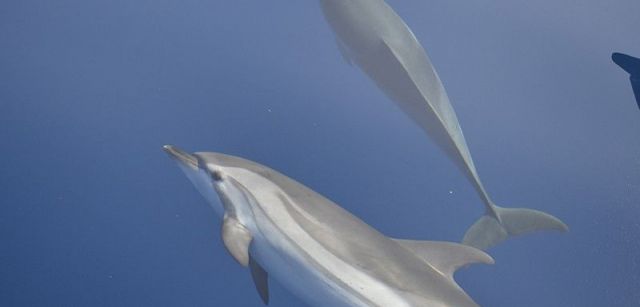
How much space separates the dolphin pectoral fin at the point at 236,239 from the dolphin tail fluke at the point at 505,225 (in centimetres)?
146

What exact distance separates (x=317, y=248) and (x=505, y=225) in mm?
1642

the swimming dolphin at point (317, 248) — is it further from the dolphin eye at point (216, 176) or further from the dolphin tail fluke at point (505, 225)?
the dolphin tail fluke at point (505, 225)

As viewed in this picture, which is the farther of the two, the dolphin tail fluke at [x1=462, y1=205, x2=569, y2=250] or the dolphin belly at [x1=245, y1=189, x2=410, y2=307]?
the dolphin tail fluke at [x1=462, y1=205, x2=569, y2=250]

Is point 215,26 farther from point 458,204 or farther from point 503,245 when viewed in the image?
point 503,245

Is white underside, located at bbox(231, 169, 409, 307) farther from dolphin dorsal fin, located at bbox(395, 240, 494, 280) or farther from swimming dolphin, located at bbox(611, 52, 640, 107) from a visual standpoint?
swimming dolphin, located at bbox(611, 52, 640, 107)

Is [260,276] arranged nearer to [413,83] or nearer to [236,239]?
[236,239]

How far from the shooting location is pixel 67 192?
360 centimetres

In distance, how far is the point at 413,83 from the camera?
3.29 m

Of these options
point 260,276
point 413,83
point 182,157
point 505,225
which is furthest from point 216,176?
point 505,225

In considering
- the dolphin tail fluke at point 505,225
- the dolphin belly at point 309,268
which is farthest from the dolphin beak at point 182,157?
the dolphin tail fluke at point 505,225

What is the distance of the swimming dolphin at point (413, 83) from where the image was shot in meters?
3.30

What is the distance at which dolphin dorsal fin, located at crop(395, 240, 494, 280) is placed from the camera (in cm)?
228

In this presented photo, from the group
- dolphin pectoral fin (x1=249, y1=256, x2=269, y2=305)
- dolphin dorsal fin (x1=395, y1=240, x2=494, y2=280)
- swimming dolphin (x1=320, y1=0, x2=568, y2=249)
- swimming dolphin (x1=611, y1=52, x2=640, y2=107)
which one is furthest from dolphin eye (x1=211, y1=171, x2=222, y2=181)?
swimming dolphin (x1=611, y1=52, x2=640, y2=107)

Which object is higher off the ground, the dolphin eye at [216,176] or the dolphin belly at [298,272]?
the dolphin eye at [216,176]
